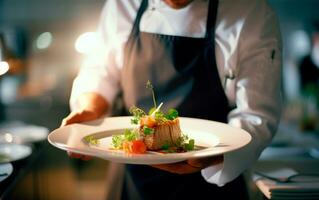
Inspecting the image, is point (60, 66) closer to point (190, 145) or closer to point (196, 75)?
point (196, 75)

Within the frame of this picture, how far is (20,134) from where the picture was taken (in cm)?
190

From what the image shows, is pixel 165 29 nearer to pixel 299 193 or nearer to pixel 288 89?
pixel 299 193

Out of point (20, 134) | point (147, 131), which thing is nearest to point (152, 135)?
point (147, 131)

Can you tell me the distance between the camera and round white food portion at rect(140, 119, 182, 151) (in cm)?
126

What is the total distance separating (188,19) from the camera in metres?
1.48

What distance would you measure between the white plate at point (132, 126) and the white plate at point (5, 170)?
24 cm

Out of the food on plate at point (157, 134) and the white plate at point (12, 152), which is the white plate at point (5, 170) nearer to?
the white plate at point (12, 152)

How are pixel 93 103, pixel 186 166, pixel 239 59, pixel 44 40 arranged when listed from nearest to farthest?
pixel 186 166 < pixel 239 59 < pixel 93 103 < pixel 44 40

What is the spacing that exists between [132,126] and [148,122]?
0.10m

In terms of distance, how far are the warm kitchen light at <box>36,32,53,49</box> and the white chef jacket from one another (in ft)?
6.37

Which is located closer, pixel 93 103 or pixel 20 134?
pixel 93 103

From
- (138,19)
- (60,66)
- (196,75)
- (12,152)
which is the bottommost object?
(60,66)

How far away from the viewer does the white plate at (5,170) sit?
1269 mm

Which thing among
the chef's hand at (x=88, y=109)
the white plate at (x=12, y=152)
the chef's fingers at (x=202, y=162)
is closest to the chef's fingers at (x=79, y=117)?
the chef's hand at (x=88, y=109)
